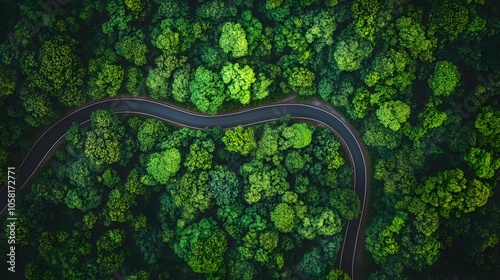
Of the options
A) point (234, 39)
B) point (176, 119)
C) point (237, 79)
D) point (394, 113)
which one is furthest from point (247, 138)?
point (394, 113)

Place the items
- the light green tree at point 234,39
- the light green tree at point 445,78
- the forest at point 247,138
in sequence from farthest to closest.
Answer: the light green tree at point 234,39 < the forest at point 247,138 < the light green tree at point 445,78

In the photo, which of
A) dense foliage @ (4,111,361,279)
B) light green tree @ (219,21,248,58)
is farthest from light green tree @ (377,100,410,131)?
light green tree @ (219,21,248,58)

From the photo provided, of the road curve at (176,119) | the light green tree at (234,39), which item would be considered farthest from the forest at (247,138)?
the road curve at (176,119)

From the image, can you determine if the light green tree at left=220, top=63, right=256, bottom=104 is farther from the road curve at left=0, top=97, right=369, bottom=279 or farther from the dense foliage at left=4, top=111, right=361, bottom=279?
the dense foliage at left=4, top=111, right=361, bottom=279

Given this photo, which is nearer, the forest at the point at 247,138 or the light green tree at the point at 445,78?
the light green tree at the point at 445,78

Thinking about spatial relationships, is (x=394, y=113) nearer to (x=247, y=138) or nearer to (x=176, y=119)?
(x=247, y=138)

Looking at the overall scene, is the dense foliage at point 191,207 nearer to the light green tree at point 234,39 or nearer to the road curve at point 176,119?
the road curve at point 176,119
